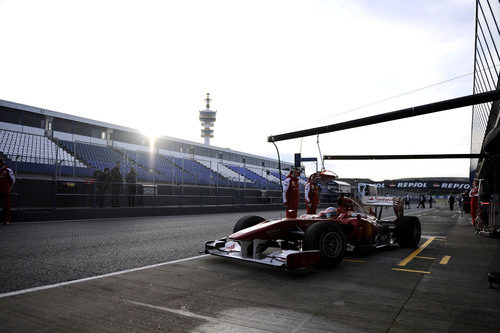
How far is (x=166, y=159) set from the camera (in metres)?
15.7

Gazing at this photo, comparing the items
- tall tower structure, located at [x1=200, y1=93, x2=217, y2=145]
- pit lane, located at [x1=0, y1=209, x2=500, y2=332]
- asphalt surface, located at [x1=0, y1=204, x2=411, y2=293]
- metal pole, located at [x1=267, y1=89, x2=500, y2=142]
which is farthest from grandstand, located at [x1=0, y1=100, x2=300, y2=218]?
tall tower structure, located at [x1=200, y1=93, x2=217, y2=145]

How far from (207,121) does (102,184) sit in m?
78.0

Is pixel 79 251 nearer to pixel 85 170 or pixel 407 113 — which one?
pixel 85 170

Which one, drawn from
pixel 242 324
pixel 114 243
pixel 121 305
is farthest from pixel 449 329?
pixel 114 243

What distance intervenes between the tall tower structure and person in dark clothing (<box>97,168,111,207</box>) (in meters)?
76.2

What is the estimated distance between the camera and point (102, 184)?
13.1 meters

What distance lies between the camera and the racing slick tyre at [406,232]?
7246 mm

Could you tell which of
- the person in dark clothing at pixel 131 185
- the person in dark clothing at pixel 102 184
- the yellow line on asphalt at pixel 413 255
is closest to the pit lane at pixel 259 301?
the yellow line on asphalt at pixel 413 255

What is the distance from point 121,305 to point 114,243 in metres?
3.88

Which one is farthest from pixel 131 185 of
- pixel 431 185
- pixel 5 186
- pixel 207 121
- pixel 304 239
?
pixel 207 121

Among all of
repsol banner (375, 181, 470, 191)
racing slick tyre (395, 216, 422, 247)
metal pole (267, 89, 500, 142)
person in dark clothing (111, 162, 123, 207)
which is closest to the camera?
metal pole (267, 89, 500, 142)

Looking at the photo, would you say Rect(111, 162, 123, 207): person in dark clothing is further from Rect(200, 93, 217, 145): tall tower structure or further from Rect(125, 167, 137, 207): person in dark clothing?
Rect(200, 93, 217, 145): tall tower structure

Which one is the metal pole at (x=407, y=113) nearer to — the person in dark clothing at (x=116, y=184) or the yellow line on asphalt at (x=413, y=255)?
the yellow line on asphalt at (x=413, y=255)

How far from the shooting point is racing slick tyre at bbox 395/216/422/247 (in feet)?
23.8
